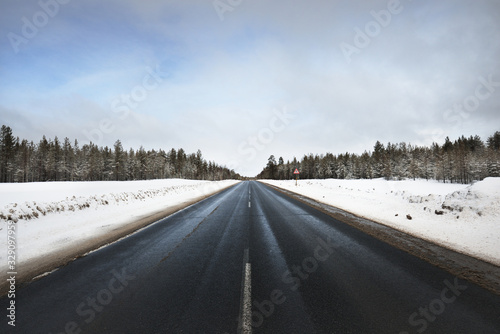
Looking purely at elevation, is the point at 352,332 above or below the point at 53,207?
below

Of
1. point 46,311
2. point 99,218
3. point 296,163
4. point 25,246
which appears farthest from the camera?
point 296,163

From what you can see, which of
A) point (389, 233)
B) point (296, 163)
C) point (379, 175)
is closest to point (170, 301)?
point (389, 233)

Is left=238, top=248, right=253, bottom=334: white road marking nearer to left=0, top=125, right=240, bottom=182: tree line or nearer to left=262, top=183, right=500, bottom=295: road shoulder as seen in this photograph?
left=262, top=183, right=500, bottom=295: road shoulder

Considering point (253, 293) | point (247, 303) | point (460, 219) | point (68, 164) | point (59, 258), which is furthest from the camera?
point (68, 164)

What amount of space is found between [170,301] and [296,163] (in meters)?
135

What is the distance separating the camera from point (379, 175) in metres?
89.2

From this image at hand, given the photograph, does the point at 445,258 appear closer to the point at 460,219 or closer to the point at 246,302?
the point at 460,219

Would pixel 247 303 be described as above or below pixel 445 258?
above

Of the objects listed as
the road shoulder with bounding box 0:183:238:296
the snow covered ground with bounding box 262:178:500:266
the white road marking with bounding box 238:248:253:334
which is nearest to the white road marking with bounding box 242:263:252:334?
the white road marking with bounding box 238:248:253:334

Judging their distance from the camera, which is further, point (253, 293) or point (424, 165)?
point (424, 165)

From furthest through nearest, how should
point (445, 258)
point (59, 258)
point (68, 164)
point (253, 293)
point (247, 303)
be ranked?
point (68, 164) < point (59, 258) < point (445, 258) < point (253, 293) < point (247, 303)

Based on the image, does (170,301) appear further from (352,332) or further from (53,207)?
(53,207)

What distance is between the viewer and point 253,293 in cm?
348

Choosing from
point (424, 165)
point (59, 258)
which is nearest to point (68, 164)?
point (59, 258)
